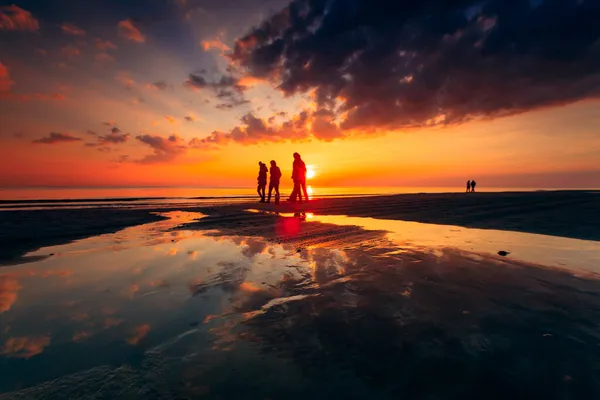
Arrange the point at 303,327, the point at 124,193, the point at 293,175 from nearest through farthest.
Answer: the point at 303,327 < the point at 293,175 < the point at 124,193

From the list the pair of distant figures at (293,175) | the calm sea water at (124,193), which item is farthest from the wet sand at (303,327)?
the calm sea water at (124,193)

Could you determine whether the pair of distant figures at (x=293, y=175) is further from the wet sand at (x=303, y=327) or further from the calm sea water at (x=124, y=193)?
the calm sea water at (x=124, y=193)

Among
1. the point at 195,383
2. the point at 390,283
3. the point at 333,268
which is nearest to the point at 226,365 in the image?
the point at 195,383

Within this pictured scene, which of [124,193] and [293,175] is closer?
[293,175]

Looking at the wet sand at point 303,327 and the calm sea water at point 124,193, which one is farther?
the calm sea water at point 124,193

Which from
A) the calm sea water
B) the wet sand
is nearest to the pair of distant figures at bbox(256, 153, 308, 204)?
the wet sand

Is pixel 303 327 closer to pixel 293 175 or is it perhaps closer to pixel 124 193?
pixel 293 175

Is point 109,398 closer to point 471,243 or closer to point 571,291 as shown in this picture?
point 571,291

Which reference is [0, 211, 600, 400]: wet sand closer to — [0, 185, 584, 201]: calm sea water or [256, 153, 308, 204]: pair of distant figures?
[256, 153, 308, 204]: pair of distant figures

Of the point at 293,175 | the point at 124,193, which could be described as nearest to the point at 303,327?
the point at 293,175

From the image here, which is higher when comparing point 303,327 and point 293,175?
point 293,175

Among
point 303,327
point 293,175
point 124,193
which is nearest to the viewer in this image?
point 303,327

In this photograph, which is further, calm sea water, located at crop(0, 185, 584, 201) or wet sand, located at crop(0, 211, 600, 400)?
calm sea water, located at crop(0, 185, 584, 201)

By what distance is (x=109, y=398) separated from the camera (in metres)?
2.14
